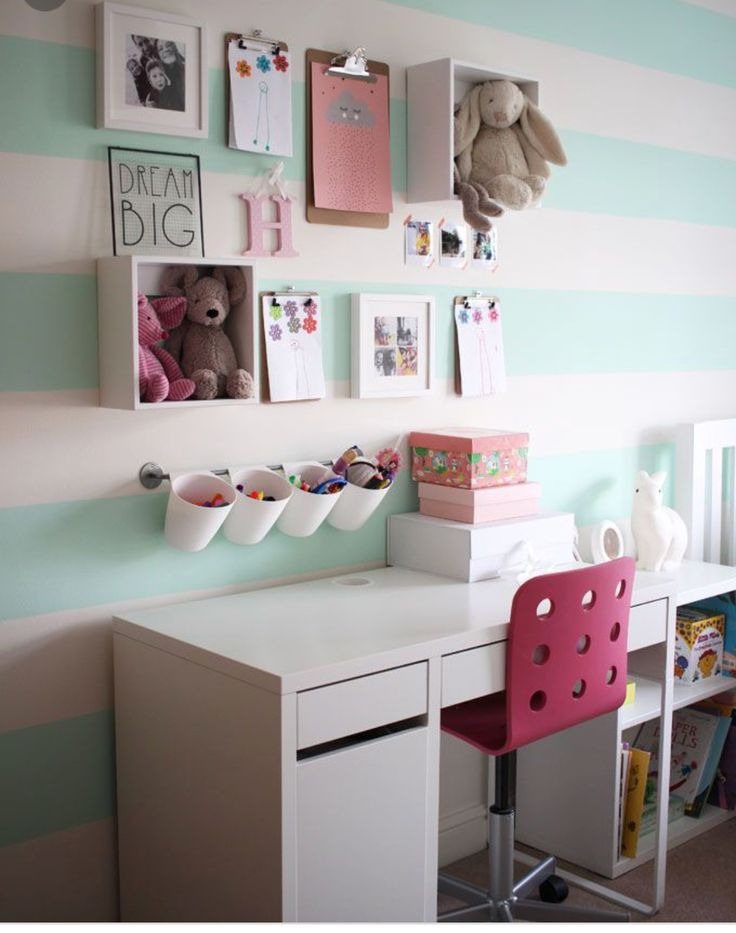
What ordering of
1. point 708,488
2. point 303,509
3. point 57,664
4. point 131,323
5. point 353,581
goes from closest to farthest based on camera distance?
point 131,323
point 57,664
point 303,509
point 353,581
point 708,488

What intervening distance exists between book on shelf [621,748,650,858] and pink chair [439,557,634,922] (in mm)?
250

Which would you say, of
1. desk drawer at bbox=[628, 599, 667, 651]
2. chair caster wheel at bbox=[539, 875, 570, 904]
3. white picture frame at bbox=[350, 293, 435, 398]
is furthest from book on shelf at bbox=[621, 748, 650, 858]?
white picture frame at bbox=[350, 293, 435, 398]

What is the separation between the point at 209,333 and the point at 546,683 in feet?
3.07

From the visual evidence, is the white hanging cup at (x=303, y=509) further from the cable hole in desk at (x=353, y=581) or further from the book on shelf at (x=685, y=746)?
the book on shelf at (x=685, y=746)

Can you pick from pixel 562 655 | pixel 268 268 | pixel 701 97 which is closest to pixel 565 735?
pixel 562 655

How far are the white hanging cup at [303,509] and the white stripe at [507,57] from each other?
834 millimetres

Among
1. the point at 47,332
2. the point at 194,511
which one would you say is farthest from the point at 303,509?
the point at 47,332

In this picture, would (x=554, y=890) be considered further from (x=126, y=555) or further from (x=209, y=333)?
(x=209, y=333)

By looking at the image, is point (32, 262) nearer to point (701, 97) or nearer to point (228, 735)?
point (228, 735)

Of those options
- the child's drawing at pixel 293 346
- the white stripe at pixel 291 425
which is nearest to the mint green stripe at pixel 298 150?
the child's drawing at pixel 293 346

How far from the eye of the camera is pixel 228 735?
1.91 metres

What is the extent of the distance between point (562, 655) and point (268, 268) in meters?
0.98

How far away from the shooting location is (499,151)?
2629 millimetres

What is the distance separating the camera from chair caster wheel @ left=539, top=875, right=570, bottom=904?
264cm
